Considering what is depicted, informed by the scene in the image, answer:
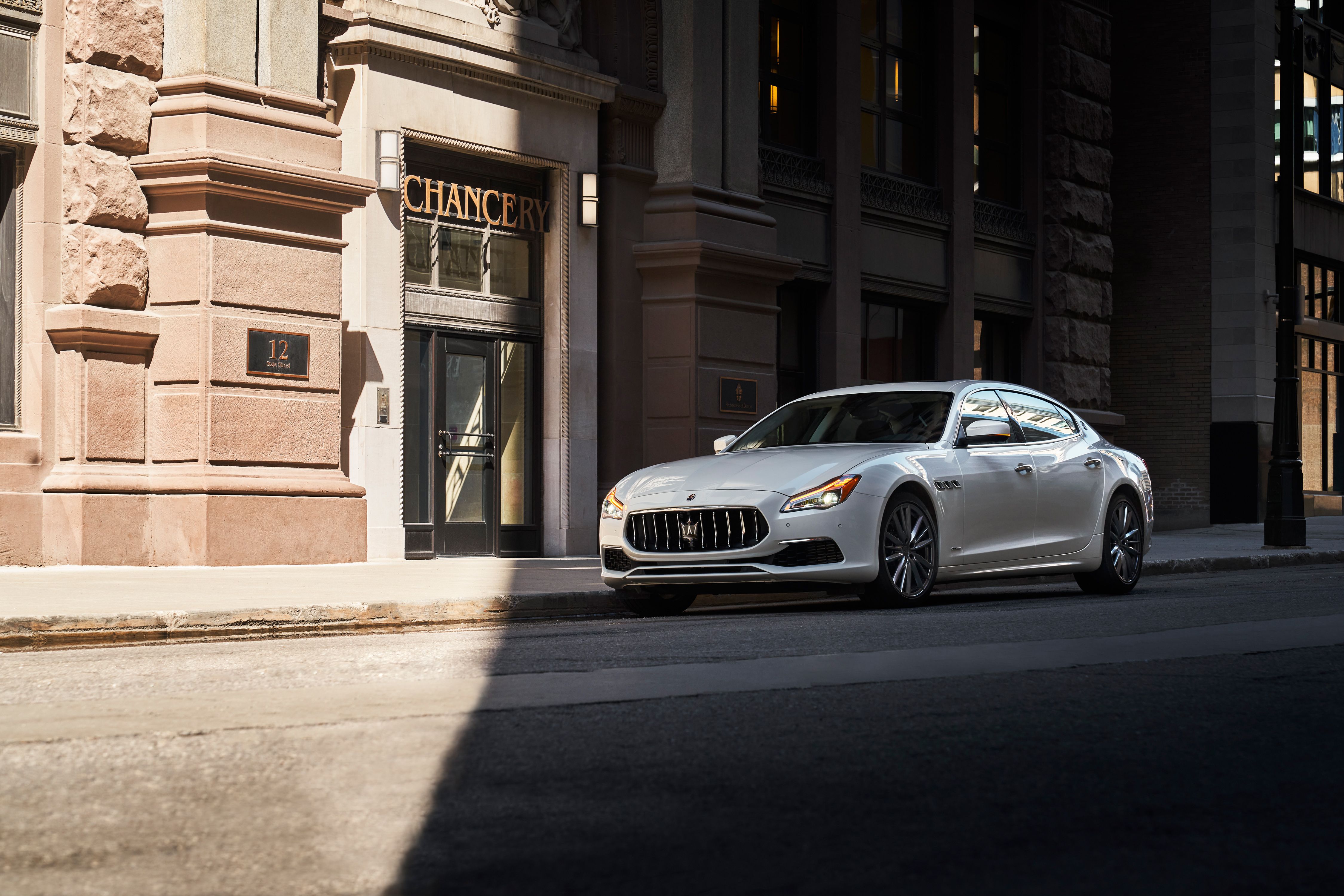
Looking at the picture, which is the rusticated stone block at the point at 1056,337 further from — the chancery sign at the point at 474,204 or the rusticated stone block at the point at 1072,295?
the chancery sign at the point at 474,204

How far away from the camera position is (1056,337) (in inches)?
1018

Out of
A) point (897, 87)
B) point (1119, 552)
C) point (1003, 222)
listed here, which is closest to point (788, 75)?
point (897, 87)

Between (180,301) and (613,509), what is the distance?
5336mm

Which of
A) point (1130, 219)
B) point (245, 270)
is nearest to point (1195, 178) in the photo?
point (1130, 219)

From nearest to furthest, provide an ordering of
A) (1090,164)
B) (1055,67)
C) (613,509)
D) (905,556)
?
(905,556), (613,509), (1055,67), (1090,164)

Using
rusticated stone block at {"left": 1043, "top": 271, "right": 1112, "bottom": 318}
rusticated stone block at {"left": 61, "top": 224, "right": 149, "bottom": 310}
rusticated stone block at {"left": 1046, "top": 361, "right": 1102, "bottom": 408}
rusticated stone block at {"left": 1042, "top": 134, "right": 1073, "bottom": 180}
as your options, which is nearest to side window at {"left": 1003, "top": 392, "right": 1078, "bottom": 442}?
rusticated stone block at {"left": 61, "top": 224, "right": 149, "bottom": 310}

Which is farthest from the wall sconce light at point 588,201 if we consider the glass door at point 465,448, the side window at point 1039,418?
the side window at point 1039,418

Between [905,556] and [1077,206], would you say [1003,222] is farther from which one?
[905,556]

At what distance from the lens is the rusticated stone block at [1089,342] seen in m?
26.1

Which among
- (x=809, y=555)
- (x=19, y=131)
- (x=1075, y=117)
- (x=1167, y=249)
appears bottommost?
(x=809, y=555)

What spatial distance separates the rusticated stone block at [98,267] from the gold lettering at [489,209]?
4.30 m

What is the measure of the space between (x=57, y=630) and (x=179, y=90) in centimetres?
708

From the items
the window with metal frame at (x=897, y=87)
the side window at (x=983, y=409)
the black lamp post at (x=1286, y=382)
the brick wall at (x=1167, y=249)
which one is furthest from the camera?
the brick wall at (x=1167, y=249)

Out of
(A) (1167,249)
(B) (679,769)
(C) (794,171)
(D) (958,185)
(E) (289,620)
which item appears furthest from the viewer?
(A) (1167,249)
